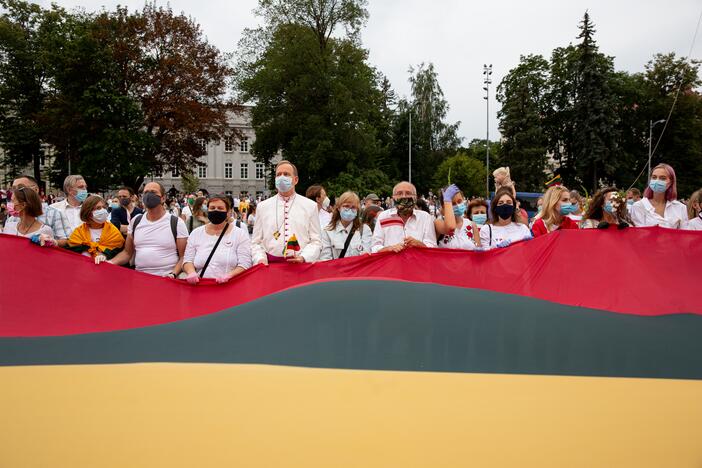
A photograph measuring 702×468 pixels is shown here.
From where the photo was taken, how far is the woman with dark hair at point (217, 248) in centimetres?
434

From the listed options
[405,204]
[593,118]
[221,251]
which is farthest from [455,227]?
[593,118]

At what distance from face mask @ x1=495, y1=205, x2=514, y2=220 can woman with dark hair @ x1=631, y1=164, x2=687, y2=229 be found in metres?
1.15

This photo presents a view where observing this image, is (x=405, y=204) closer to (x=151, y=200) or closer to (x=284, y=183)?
(x=284, y=183)

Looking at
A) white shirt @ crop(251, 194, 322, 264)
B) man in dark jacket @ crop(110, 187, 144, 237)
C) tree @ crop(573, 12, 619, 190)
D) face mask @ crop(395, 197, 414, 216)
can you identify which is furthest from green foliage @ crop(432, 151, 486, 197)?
face mask @ crop(395, 197, 414, 216)

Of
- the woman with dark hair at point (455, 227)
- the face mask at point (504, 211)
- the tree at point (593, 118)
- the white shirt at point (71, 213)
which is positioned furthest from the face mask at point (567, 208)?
the tree at point (593, 118)

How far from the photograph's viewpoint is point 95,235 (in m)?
5.07

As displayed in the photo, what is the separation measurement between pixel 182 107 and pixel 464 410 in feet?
128

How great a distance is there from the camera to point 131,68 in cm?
3691

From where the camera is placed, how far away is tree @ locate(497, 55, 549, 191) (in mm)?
50844

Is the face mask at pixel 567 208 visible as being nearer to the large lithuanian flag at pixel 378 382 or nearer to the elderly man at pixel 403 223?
the elderly man at pixel 403 223

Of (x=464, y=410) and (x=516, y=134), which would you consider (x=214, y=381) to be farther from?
(x=516, y=134)

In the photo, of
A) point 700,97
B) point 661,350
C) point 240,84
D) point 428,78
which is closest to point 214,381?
point 661,350

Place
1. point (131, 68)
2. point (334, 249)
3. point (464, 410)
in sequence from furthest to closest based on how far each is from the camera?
point (131, 68) < point (334, 249) < point (464, 410)

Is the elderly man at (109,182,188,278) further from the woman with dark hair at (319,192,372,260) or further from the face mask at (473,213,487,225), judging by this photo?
the face mask at (473,213,487,225)
